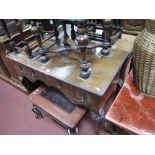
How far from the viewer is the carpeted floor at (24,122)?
1.30 m

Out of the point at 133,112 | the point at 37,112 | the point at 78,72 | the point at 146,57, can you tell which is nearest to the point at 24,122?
the point at 37,112

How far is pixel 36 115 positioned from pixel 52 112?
367 millimetres

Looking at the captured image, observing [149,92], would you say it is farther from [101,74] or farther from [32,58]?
[32,58]

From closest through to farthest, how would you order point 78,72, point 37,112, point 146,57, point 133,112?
point 146,57, point 133,112, point 78,72, point 37,112

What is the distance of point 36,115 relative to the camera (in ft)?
4.58

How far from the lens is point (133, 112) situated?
82cm

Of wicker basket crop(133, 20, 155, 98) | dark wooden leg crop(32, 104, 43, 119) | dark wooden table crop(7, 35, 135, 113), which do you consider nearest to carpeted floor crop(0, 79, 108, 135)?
dark wooden leg crop(32, 104, 43, 119)

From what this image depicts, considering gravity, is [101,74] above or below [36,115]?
above

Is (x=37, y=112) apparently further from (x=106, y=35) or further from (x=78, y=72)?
(x=106, y=35)

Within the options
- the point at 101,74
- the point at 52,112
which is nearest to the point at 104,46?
the point at 101,74

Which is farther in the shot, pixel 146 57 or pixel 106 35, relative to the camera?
pixel 106 35

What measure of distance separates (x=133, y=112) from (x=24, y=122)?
101cm

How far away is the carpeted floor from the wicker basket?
1.97 ft

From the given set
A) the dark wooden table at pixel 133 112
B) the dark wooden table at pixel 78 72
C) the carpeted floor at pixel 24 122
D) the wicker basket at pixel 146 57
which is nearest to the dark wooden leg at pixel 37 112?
the carpeted floor at pixel 24 122
